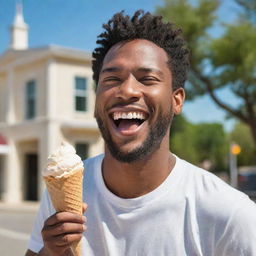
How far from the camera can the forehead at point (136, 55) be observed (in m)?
2.18

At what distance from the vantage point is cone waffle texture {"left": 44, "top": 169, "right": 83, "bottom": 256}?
6.18 ft

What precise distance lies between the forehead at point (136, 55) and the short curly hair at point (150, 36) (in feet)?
0.12

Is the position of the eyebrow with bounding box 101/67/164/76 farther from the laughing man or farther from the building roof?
the building roof

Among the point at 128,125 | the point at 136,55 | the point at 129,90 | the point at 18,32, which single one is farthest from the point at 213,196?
the point at 18,32

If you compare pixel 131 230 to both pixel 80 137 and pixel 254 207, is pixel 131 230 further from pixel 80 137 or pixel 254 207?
pixel 80 137

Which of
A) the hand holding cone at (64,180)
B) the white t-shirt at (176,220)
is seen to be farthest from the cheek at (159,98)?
the hand holding cone at (64,180)

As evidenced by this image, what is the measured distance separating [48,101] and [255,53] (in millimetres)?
8832

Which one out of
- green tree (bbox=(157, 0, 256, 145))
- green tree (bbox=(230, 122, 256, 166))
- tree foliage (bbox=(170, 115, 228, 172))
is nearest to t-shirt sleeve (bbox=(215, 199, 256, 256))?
green tree (bbox=(157, 0, 256, 145))

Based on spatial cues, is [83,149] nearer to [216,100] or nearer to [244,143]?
[216,100]

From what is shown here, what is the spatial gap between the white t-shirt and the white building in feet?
62.7

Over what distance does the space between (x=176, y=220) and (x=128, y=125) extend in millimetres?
454

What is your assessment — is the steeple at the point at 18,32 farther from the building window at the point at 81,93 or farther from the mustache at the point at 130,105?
the mustache at the point at 130,105

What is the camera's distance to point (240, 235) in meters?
1.93

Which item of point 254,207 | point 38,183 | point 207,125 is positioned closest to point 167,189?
point 254,207
